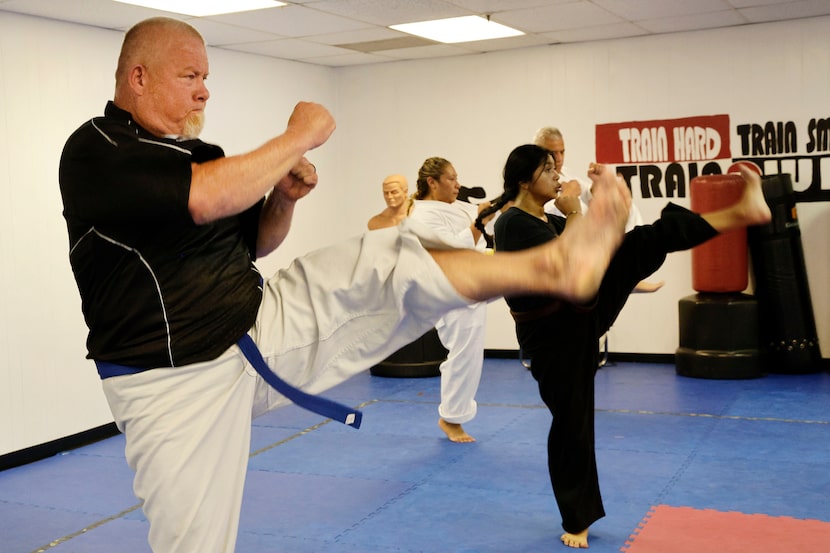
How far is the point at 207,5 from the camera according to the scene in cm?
623

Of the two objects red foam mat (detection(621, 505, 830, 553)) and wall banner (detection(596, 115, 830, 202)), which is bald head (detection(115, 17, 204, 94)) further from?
wall banner (detection(596, 115, 830, 202))

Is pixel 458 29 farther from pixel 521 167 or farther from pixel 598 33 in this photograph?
pixel 521 167

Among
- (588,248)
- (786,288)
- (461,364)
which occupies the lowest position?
(461,364)

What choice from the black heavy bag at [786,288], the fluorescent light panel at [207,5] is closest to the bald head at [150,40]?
the fluorescent light panel at [207,5]

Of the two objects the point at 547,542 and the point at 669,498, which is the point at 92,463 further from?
the point at 669,498

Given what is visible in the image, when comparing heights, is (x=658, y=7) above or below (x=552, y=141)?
above

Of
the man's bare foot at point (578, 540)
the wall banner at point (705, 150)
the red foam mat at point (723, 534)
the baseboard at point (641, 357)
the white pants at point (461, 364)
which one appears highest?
the wall banner at point (705, 150)

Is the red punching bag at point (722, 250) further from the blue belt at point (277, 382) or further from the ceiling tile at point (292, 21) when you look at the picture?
the blue belt at point (277, 382)

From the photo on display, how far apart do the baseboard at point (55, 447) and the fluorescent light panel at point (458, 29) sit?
153 inches

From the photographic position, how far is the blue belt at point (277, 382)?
7.43 feet

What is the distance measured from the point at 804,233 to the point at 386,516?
5158 millimetres

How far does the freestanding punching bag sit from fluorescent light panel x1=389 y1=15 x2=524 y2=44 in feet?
7.14

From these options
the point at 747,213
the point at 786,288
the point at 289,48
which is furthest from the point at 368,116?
the point at 747,213

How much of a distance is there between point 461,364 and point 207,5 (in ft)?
10.1
